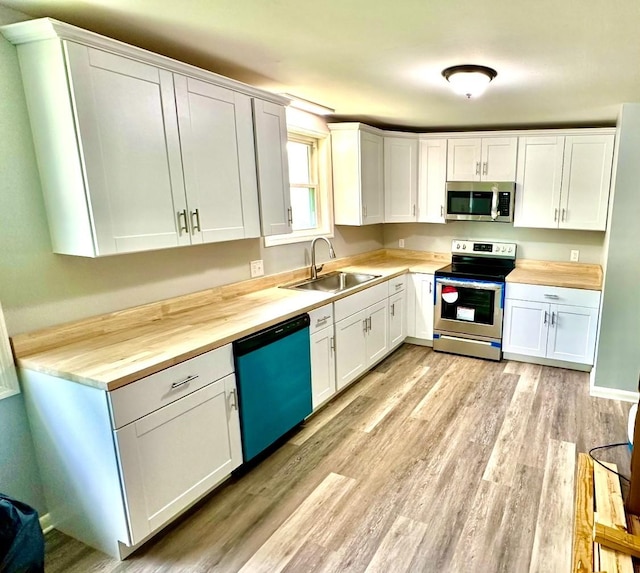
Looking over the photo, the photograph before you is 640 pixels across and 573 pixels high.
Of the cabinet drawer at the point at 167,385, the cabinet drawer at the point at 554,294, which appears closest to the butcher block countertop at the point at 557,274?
the cabinet drawer at the point at 554,294

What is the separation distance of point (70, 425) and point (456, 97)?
298cm

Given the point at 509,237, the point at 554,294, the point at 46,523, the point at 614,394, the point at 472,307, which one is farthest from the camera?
the point at 509,237

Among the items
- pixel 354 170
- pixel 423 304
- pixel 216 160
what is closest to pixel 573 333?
pixel 423 304

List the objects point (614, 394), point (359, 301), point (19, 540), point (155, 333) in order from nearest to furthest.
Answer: point (19, 540)
point (155, 333)
point (614, 394)
point (359, 301)

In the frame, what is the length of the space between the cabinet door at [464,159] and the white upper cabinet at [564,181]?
0.38 metres

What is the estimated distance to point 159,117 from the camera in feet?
6.64

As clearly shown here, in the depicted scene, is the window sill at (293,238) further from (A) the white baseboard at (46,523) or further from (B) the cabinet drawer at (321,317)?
(A) the white baseboard at (46,523)

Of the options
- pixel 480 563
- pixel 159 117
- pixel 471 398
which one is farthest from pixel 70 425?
pixel 471 398

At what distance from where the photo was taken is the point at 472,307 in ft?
13.1

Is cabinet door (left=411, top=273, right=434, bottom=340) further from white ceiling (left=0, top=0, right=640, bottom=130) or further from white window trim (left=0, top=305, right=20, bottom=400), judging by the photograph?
white window trim (left=0, top=305, right=20, bottom=400)

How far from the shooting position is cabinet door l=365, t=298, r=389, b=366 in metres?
3.62

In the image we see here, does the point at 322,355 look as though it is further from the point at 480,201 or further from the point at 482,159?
the point at 482,159

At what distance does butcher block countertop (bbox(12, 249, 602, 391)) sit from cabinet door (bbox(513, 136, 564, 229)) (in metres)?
0.77

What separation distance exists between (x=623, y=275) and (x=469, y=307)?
126cm
